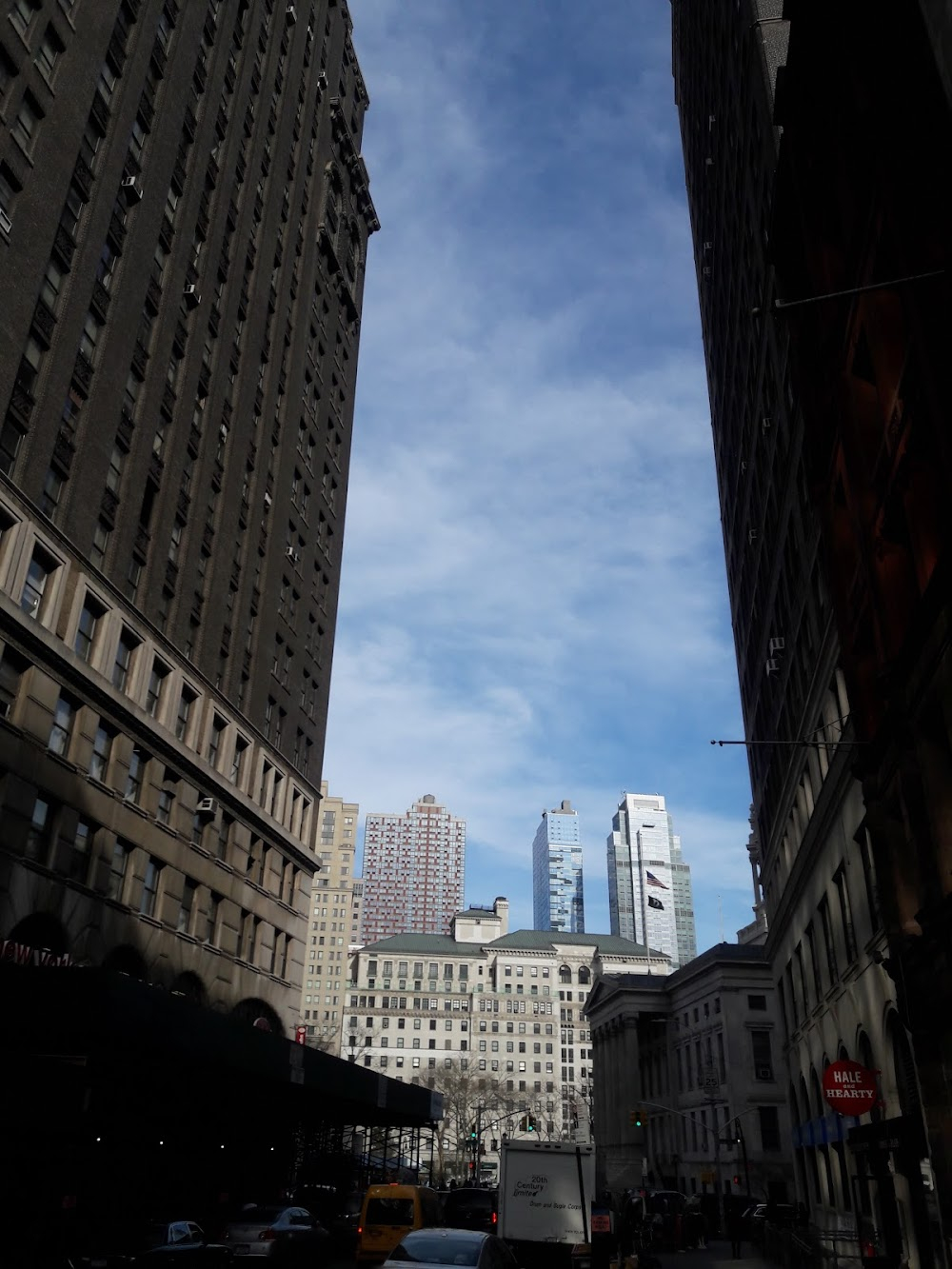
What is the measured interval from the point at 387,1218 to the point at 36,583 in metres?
21.0

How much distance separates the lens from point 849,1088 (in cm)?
2409

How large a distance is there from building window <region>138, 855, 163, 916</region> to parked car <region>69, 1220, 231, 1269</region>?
53.6ft

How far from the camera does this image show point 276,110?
62500 millimetres

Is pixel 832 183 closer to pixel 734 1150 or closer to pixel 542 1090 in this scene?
pixel 734 1150

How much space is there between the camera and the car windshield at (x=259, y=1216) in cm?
2509

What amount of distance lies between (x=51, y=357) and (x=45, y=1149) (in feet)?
78.0

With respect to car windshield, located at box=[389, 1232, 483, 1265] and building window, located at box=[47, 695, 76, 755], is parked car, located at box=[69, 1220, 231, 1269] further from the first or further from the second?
building window, located at box=[47, 695, 76, 755]

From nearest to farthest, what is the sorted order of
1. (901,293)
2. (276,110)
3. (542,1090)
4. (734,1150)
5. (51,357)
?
(901,293) → (51,357) → (276,110) → (734,1150) → (542,1090)

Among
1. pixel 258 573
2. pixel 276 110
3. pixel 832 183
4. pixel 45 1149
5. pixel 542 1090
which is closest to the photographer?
pixel 45 1149

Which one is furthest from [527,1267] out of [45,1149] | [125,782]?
[125,782]

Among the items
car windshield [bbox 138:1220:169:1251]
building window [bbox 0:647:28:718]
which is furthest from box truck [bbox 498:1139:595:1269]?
building window [bbox 0:647:28:718]

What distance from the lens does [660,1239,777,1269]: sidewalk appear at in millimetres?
35519

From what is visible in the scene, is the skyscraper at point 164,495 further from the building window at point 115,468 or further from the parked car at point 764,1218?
the parked car at point 764,1218

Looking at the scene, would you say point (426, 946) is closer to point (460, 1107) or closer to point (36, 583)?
point (460, 1107)
